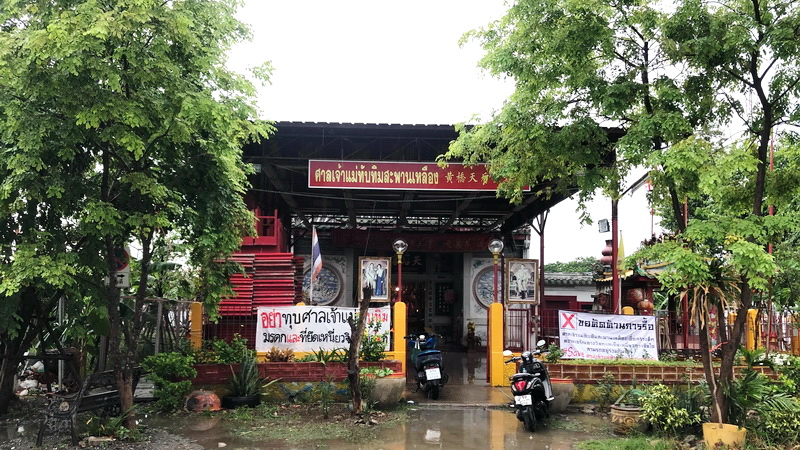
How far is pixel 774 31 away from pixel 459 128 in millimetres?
4860

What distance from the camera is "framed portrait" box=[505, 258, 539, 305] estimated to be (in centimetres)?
1266

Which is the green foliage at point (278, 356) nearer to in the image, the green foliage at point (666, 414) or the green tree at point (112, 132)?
the green tree at point (112, 132)

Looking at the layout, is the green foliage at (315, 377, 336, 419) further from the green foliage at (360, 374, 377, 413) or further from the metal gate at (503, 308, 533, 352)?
the metal gate at (503, 308, 533, 352)

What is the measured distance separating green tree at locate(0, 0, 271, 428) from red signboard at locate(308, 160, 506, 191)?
11.4ft

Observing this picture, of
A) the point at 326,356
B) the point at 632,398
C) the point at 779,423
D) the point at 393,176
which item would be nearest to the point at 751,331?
the point at 632,398

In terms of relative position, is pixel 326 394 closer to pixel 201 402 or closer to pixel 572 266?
pixel 201 402

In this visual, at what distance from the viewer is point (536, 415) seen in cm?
891

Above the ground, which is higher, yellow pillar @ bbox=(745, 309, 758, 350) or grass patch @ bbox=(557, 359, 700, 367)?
yellow pillar @ bbox=(745, 309, 758, 350)

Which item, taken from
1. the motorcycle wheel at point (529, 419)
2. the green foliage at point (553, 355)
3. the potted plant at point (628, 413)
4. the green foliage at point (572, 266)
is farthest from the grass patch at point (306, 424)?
the green foliage at point (572, 266)

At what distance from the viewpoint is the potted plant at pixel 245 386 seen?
9.62 m

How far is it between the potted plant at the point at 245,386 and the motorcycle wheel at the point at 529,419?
163 inches

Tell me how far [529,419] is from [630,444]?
4.60ft

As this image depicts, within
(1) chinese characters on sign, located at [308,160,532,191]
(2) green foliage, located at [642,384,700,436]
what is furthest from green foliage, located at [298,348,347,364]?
(2) green foliage, located at [642,384,700,436]

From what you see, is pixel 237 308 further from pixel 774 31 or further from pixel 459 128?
pixel 774 31
